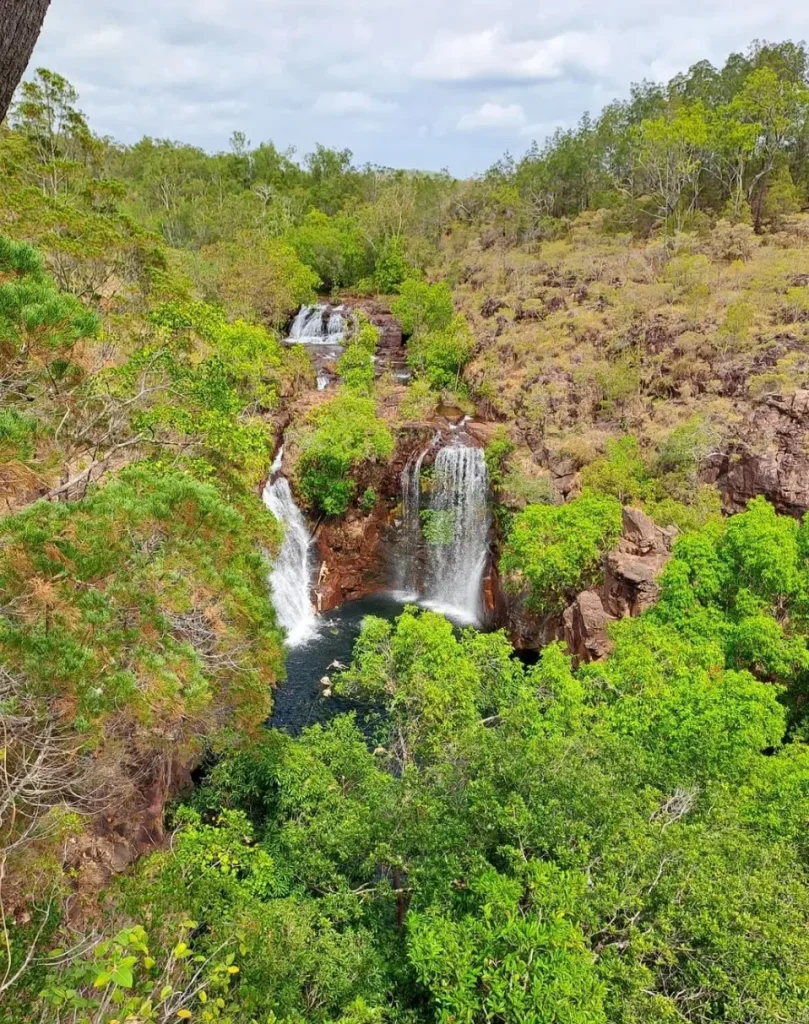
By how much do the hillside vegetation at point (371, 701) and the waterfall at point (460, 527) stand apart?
1205mm

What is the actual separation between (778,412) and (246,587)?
18.6 meters

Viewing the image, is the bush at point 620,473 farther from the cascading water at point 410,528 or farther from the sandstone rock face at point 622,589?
the cascading water at point 410,528

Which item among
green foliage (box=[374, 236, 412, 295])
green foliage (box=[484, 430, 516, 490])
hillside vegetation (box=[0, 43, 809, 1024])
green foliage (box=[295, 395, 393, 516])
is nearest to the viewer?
hillside vegetation (box=[0, 43, 809, 1024])

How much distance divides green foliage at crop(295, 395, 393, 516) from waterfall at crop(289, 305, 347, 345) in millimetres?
13975

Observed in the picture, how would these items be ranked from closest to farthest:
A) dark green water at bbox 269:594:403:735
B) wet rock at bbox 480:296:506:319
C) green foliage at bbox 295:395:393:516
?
dark green water at bbox 269:594:403:735 < green foliage at bbox 295:395:393:516 < wet rock at bbox 480:296:506:319

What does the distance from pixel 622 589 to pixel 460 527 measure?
844 cm

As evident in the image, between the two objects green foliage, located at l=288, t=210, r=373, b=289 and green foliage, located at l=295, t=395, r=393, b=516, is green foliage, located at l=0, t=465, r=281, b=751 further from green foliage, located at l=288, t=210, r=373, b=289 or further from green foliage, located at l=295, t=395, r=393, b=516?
green foliage, located at l=288, t=210, r=373, b=289

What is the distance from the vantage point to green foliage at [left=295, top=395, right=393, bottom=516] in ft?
76.7

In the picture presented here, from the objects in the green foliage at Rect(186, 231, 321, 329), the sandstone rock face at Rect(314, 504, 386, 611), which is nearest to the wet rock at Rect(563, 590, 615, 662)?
the sandstone rock face at Rect(314, 504, 386, 611)

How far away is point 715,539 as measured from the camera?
47.9 ft

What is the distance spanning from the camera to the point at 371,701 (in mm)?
15500

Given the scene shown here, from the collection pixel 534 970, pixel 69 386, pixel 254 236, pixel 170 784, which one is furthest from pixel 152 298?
pixel 254 236

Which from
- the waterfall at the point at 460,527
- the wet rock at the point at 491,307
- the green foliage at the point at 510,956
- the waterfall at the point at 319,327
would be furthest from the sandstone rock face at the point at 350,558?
the green foliage at the point at 510,956

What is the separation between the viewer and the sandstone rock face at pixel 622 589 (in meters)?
16.3
